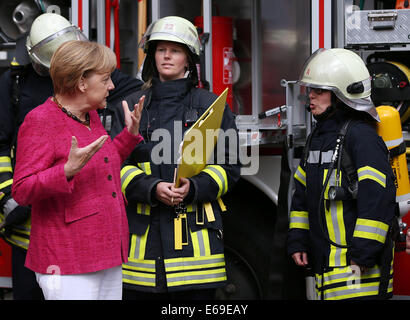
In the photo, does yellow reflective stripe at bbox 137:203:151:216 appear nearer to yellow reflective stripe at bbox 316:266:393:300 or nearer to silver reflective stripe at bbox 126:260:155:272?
silver reflective stripe at bbox 126:260:155:272

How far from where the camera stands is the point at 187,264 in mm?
2896

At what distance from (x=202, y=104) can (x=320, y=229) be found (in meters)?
0.80

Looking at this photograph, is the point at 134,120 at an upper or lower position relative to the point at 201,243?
upper

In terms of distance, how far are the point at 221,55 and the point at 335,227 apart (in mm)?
1390

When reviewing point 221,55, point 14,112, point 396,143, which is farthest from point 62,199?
point 221,55

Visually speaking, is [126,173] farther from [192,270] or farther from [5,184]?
[5,184]

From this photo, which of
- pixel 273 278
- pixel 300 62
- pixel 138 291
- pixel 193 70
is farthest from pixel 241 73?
pixel 138 291

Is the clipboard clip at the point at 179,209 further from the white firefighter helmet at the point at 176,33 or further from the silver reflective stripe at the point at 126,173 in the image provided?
the white firefighter helmet at the point at 176,33

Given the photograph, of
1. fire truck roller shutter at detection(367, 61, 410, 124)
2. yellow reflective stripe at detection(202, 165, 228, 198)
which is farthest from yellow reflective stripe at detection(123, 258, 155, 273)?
fire truck roller shutter at detection(367, 61, 410, 124)

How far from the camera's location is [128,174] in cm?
296

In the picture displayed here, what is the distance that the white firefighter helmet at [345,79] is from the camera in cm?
298
